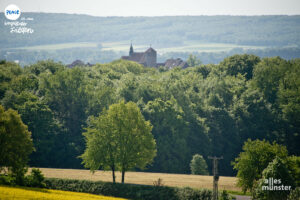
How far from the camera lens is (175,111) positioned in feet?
270

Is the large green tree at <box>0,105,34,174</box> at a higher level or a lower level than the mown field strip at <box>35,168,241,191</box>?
higher

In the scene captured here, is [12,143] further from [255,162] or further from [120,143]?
[255,162]

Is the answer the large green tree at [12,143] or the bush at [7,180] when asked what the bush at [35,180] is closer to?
the large green tree at [12,143]

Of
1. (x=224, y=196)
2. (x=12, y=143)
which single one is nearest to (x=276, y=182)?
(x=224, y=196)

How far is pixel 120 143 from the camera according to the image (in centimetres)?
5450

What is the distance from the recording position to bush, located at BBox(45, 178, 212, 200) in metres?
46.0

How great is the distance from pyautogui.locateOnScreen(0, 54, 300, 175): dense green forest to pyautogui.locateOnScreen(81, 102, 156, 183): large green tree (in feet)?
61.6

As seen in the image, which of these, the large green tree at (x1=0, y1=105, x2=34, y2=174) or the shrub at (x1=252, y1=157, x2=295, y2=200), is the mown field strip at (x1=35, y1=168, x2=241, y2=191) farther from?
the shrub at (x1=252, y1=157, x2=295, y2=200)

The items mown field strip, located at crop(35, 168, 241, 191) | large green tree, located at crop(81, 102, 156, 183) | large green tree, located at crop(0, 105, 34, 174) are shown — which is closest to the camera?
large green tree, located at crop(0, 105, 34, 174)

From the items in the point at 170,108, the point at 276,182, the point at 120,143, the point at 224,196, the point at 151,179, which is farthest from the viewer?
the point at 170,108

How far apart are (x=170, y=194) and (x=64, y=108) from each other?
3970 centimetres

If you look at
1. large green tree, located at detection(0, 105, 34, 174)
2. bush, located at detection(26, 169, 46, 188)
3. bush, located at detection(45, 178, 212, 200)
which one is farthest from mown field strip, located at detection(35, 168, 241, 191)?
bush, located at detection(26, 169, 46, 188)

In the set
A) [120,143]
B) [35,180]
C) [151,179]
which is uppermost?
[120,143]

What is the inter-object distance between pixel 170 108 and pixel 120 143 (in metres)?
28.5
